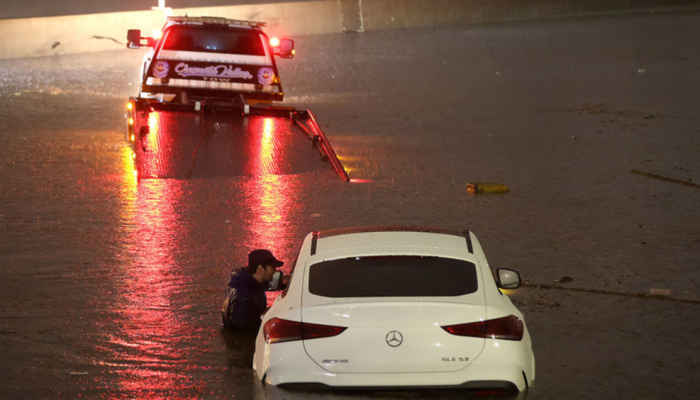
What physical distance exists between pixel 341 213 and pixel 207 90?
235 inches

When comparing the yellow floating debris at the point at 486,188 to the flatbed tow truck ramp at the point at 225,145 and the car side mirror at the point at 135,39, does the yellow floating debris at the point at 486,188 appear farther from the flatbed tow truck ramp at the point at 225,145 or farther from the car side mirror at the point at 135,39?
the car side mirror at the point at 135,39

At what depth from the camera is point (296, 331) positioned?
5.41 m

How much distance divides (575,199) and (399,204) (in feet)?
7.44

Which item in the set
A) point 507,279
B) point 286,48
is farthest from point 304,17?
point 507,279

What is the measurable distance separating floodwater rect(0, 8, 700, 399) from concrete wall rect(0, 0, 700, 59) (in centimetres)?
640

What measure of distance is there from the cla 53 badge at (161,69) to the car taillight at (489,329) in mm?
11985

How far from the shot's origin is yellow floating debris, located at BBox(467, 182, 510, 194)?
12820 mm

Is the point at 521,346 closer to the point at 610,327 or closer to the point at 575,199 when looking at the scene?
the point at 610,327

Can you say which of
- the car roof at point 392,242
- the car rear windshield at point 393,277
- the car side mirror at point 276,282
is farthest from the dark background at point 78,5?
the car rear windshield at point 393,277

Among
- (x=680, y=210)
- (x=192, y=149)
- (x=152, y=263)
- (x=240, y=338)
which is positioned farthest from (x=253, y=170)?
(x=240, y=338)

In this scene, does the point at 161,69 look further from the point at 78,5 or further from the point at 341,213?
the point at 78,5

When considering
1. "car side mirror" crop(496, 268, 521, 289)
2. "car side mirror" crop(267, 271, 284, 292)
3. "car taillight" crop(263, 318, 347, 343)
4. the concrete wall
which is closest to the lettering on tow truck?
"car side mirror" crop(267, 271, 284, 292)

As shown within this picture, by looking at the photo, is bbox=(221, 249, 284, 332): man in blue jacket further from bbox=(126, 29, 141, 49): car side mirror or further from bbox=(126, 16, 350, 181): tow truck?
bbox=(126, 29, 141, 49): car side mirror

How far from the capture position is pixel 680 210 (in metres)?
11.8
